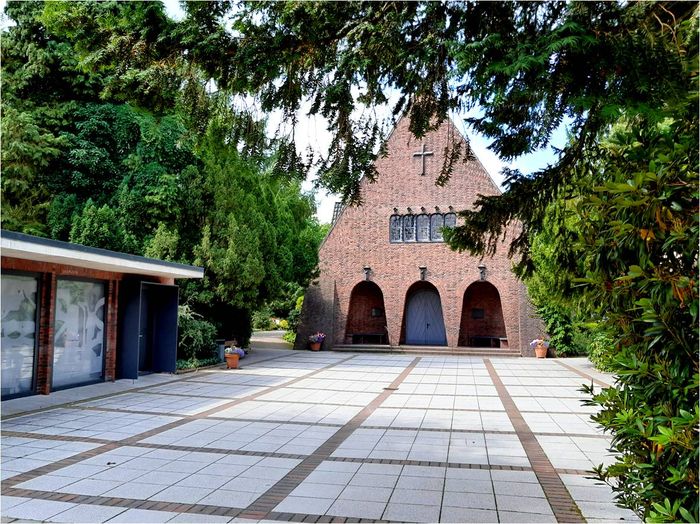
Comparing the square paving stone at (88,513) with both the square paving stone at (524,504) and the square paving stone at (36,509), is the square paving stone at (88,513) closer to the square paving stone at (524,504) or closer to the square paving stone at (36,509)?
the square paving stone at (36,509)

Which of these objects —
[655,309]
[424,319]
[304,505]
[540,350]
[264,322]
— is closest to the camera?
A: [655,309]

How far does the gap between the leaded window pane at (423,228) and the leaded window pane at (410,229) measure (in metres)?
0.23

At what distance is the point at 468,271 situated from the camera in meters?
23.5

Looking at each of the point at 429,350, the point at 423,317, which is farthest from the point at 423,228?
the point at 429,350

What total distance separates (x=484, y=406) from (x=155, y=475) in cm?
654

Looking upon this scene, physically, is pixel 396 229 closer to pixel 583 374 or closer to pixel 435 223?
pixel 435 223

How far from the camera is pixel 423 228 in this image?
2452 cm

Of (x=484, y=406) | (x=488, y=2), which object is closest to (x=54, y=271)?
(x=484, y=406)

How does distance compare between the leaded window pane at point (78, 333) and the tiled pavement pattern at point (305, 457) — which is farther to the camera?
the leaded window pane at point (78, 333)

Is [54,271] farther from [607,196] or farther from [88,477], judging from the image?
[607,196]

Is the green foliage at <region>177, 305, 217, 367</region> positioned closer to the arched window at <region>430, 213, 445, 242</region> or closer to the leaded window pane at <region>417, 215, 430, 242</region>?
the leaded window pane at <region>417, 215, 430, 242</region>

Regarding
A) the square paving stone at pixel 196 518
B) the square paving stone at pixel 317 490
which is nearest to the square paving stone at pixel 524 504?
the square paving stone at pixel 317 490

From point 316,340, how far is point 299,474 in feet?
59.6

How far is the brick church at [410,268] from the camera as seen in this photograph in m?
23.8
